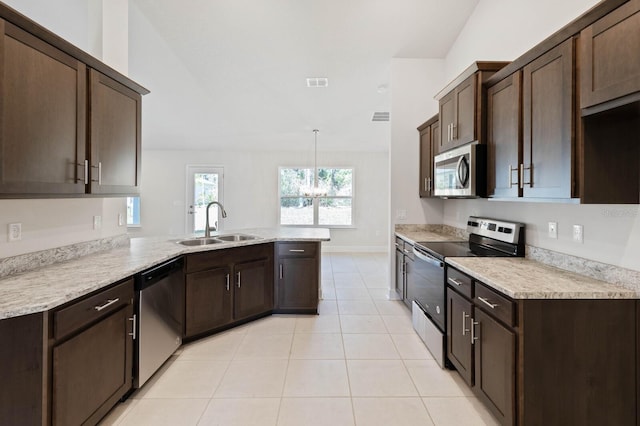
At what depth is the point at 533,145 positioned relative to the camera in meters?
1.92

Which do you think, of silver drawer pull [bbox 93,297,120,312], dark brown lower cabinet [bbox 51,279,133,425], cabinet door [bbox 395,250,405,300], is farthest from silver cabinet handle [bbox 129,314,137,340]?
cabinet door [bbox 395,250,405,300]

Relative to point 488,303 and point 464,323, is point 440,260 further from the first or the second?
point 488,303

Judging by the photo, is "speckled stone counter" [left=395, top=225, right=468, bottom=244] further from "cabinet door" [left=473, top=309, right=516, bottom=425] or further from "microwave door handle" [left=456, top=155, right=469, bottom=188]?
"cabinet door" [left=473, top=309, right=516, bottom=425]

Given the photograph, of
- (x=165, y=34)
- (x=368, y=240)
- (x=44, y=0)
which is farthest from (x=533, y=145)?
(x=368, y=240)

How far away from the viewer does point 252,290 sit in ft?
10.7

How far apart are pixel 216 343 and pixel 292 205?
548 cm

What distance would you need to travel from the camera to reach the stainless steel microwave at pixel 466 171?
8.16 feet

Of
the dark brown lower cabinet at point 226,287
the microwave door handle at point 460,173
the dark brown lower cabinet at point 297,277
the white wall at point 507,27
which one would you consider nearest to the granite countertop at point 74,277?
the dark brown lower cabinet at point 226,287

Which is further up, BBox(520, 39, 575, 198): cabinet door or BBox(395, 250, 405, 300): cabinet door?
BBox(520, 39, 575, 198): cabinet door

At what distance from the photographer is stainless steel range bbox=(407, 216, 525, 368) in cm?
244

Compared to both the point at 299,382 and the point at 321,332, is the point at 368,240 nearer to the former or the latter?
the point at 321,332

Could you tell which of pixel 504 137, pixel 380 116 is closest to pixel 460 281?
pixel 504 137

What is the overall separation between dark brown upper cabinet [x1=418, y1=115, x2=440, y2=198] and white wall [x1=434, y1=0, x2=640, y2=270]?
38cm

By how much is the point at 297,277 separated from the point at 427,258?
1.47m
